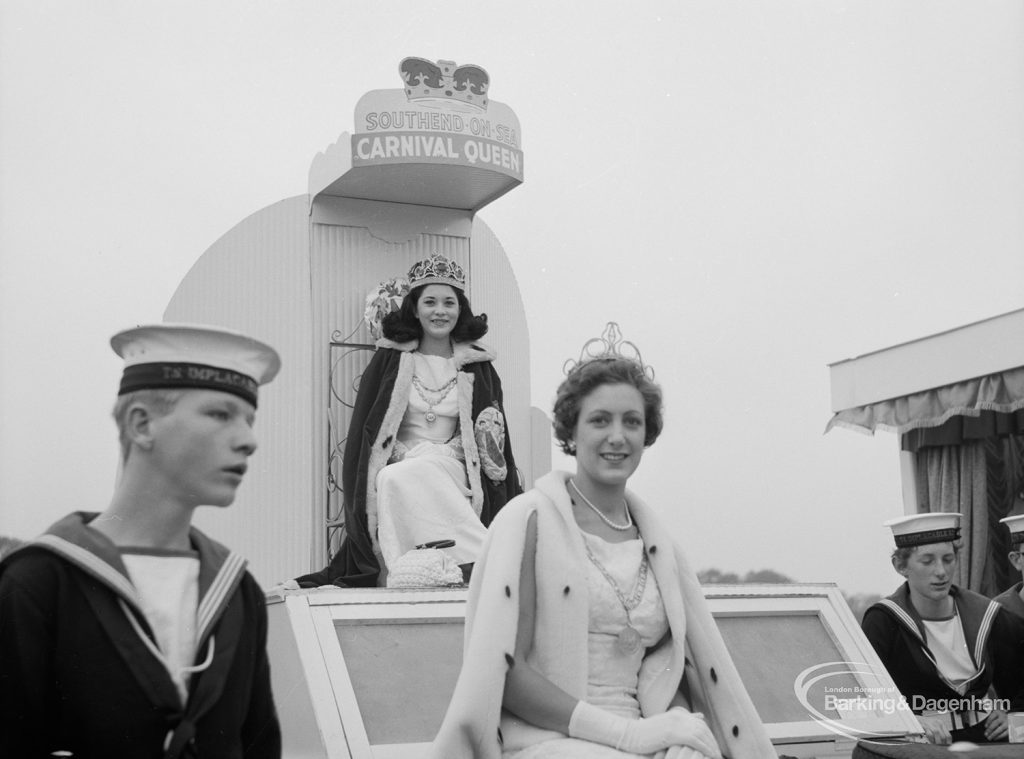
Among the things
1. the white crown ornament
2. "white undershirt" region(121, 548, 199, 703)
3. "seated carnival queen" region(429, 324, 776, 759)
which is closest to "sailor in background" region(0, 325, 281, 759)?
"white undershirt" region(121, 548, 199, 703)

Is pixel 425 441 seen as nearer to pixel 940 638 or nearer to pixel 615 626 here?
pixel 940 638

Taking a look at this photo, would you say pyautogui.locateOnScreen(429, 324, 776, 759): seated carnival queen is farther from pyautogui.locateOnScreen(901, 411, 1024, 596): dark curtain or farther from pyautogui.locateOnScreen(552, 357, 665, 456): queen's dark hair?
pyautogui.locateOnScreen(901, 411, 1024, 596): dark curtain

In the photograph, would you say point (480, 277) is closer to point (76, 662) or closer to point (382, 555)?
point (382, 555)

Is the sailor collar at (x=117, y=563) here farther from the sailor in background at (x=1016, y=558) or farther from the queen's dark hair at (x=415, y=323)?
the sailor in background at (x=1016, y=558)

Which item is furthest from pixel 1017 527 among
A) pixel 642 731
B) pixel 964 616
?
pixel 642 731

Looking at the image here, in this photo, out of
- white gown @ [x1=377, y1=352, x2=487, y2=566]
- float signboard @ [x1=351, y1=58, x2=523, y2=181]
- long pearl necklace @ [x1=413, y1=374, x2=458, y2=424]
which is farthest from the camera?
float signboard @ [x1=351, y1=58, x2=523, y2=181]

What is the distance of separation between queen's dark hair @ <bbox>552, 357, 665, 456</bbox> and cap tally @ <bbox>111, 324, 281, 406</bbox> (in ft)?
4.12

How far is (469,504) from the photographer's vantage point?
6.29 m

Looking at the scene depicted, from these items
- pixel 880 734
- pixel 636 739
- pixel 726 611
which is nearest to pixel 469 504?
pixel 726 611

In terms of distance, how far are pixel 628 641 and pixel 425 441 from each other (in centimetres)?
342

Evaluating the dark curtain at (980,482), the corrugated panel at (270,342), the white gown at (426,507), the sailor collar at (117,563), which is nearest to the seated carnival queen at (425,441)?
the white gown at (426,507)

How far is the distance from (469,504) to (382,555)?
489 millimetres

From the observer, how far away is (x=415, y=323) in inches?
267

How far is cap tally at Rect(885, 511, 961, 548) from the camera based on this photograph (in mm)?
5082
